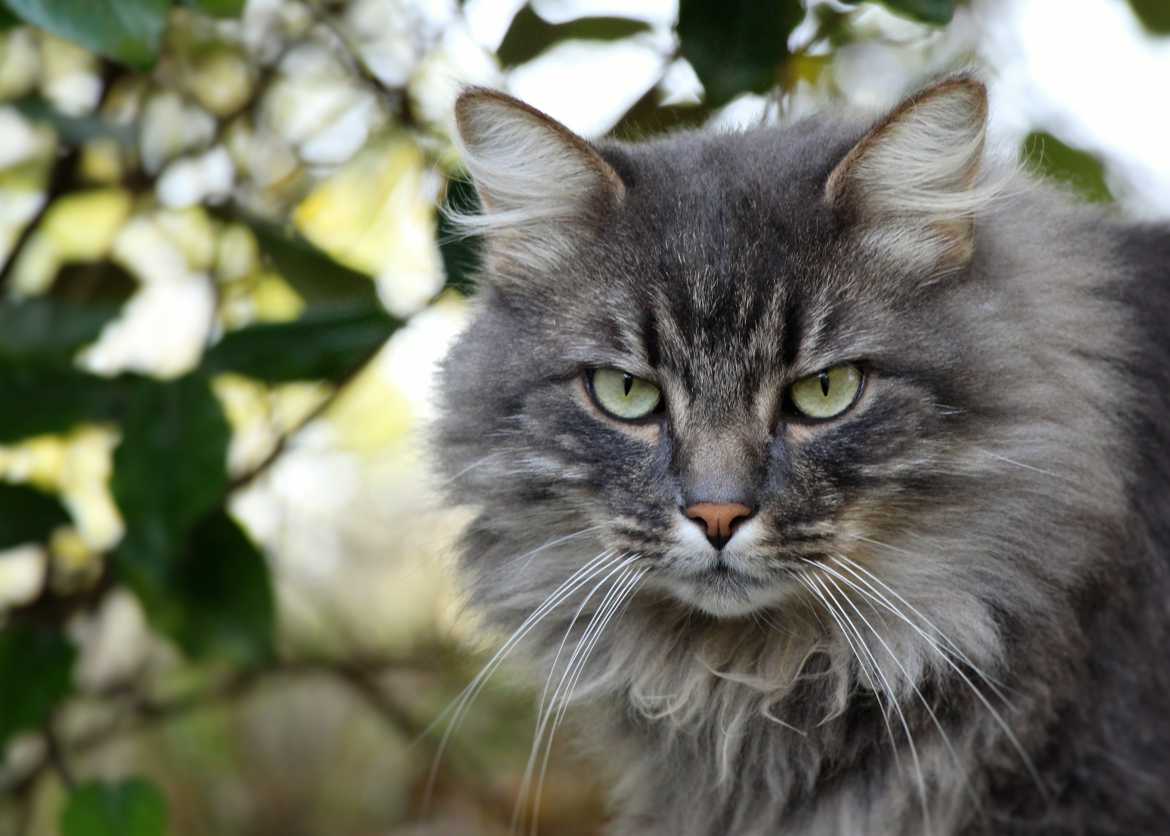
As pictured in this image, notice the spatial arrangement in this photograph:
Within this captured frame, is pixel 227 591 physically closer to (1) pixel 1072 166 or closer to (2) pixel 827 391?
(2) pixel 827 391

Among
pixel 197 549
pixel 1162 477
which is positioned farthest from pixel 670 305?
pixel 197 549

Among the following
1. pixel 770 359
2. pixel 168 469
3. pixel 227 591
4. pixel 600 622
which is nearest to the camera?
pixel 770 359

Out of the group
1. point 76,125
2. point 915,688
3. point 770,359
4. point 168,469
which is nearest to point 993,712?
point 915,688

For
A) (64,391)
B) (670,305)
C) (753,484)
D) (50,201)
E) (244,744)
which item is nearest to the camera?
(753,484)

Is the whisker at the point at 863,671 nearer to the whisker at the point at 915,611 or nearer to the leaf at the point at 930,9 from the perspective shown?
the whisker at the point at 915,611

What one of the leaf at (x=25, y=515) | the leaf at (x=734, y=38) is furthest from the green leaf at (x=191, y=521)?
the leaf at (x=734, y=38)

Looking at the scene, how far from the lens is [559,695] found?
2.20 m

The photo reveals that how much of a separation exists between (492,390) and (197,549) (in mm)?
923

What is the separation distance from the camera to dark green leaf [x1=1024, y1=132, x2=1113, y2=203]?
7.88ft

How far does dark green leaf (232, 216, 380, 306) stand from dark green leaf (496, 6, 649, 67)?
1.78 ft

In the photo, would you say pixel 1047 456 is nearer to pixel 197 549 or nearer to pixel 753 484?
pixel 753 484

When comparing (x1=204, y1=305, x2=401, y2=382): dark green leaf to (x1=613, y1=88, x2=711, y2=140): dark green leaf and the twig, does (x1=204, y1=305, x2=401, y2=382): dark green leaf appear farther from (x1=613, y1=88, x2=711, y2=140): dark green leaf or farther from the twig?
the twig

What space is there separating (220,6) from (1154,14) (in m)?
1.73

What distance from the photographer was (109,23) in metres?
2.02
